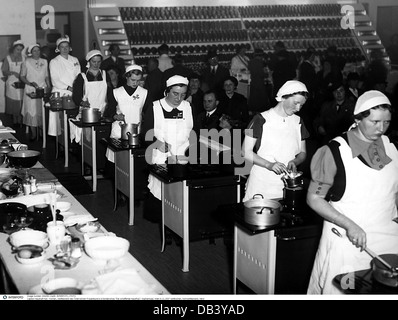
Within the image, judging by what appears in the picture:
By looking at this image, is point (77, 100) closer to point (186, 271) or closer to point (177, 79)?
point (177, 79)

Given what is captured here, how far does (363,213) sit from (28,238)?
1.74 meters

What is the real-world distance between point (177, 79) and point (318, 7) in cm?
1027

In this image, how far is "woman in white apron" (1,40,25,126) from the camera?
10.8 metres

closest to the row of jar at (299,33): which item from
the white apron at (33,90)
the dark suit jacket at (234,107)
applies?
the white apron at (33,90)

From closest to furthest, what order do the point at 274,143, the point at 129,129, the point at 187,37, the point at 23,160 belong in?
the point at 274,143 → the point at 23,160 → the point at 129,129 → the point at 187,37

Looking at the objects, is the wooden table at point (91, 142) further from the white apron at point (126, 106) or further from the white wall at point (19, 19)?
the white wall at point (19, 19)

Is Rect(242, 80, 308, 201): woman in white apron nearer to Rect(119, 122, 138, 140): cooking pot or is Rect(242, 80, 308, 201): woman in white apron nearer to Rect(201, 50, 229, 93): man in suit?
Rect(119, 122, 138, 140): cooking pot

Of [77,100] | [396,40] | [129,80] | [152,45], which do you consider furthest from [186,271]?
[396,40]

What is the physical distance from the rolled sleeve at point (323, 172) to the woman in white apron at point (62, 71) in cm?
582

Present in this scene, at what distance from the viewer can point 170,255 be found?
4969mm

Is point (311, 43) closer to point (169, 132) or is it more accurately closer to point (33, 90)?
point (33, 90)

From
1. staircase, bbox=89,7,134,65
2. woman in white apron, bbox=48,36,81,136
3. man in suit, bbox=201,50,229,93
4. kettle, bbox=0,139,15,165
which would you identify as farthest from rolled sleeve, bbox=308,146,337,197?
staircase, bbox=89,7,134,65

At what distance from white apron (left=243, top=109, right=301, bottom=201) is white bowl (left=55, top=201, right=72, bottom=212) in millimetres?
1228

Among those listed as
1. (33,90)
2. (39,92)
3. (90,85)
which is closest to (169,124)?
(90,85)
